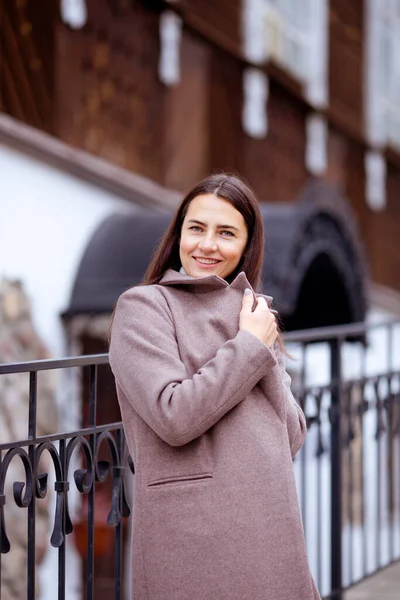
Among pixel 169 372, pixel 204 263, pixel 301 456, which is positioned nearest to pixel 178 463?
pixel 169 372

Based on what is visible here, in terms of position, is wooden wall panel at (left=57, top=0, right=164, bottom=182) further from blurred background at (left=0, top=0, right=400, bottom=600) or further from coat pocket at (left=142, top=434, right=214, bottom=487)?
coat pocket at (left=142, top=434, right=214, bottom=487)

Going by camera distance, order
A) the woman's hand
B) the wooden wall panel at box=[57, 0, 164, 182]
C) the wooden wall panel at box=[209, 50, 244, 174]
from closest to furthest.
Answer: the woman's hand
the wooden wall panel at box=[57, 0, 164, 182]
the wooden wall panel at box=[209, 50, 244, 174]

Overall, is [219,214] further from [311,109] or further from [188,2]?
[311,109]

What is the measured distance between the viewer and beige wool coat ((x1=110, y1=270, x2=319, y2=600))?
2531 mm

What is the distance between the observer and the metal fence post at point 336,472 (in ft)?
17.1

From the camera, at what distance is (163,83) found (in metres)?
8.84

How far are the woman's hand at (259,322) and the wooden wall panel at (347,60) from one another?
1043cm

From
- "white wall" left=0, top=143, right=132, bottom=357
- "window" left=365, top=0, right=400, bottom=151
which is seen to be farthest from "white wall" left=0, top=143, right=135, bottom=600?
"window" left=365, top=0, right=400, bottom=151

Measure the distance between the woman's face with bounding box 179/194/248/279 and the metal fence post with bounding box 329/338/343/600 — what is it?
2.49m

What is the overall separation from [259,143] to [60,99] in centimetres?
328

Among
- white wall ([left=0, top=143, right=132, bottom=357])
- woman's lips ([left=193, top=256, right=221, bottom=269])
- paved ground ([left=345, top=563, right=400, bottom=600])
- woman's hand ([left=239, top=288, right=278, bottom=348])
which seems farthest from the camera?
white wall ([left=0, top=143, right=132, bottom=357])

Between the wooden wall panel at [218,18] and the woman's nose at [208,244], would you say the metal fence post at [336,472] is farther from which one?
the wooden wall panel at [218,18]

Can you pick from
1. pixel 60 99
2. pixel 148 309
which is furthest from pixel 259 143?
pixel 148 309

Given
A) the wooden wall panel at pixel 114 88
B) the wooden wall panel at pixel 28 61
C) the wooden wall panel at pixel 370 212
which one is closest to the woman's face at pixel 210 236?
the wooden wall panel at pixel 28 61
